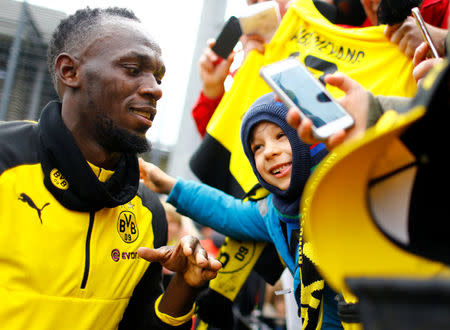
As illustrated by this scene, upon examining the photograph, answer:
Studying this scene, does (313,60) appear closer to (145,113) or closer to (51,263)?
(145,113)

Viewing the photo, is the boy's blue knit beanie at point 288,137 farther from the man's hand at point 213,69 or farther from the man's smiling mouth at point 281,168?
the man's hand at point 213,69

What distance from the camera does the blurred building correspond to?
→ 4543 mm

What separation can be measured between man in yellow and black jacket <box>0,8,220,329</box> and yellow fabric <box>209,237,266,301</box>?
50 centimetres

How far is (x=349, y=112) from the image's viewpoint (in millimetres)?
1129

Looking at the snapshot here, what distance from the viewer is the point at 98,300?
1.71 meters

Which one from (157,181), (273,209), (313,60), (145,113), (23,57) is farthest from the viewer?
(23,57)

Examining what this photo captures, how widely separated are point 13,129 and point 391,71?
1.85 meters

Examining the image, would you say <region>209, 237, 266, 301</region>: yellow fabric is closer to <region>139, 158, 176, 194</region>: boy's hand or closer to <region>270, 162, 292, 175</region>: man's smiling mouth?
<region>139, 158, 176, 194</region>: boy's hand

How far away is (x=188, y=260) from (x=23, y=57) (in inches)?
158

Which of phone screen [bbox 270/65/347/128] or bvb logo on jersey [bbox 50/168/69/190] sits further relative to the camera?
bvb logo on jersey [bbox 50/168/69/190]

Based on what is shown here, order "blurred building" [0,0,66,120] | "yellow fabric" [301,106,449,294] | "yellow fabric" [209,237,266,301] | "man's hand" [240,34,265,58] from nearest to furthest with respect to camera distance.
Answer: "yellow fabric" [301,106,449,294] → "yellow fabric" [209,237,266,301] → "man's hand" [240,34,265,58] → "blurred building" [0,0,66,120]

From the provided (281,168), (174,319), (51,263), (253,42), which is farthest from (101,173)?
(253,42)

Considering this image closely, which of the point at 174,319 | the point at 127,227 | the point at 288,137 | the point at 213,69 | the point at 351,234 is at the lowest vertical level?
the point at 174,319

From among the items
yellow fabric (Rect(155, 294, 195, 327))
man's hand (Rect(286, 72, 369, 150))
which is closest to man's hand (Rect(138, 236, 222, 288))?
yellow fabric (Rect(155, 294, 195, 327))
